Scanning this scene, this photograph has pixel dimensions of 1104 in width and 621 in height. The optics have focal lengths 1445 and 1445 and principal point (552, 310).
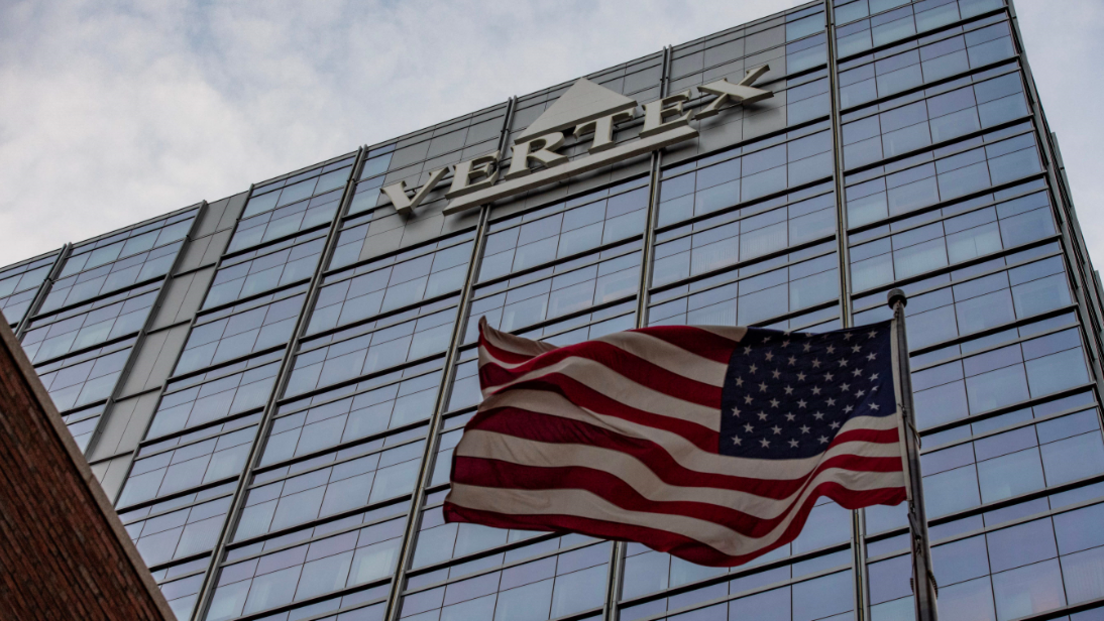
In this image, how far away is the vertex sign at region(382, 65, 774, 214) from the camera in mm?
53344

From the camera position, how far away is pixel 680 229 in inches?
1906

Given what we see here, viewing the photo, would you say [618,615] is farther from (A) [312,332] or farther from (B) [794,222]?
(A) [312,332]

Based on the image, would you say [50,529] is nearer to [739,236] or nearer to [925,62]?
[739,236]

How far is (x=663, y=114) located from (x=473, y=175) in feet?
26.2

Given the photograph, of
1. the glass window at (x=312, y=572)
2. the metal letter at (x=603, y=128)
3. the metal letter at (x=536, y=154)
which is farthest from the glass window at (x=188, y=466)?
the metal letter at (x=603, y=128)

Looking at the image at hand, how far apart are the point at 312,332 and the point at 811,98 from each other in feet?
66.0

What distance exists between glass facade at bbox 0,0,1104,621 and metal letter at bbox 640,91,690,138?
3.41 feet

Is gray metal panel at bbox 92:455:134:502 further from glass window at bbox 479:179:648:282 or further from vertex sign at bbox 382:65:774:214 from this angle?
glass window at bbox 479:179:648:282

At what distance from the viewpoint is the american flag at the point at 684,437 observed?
61.4 feet

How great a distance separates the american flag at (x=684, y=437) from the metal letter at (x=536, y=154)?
3445cm

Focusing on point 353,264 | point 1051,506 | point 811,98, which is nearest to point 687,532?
point 1051,506

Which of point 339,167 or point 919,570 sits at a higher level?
point 339,167

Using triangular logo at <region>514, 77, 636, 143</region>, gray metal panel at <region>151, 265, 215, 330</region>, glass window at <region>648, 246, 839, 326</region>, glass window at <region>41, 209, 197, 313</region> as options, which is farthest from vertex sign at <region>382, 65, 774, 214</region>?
glass window at <region>41, 209, 197, 313</region>

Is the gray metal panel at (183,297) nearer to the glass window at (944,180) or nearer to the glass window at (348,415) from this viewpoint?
the glass window at (348,415)
